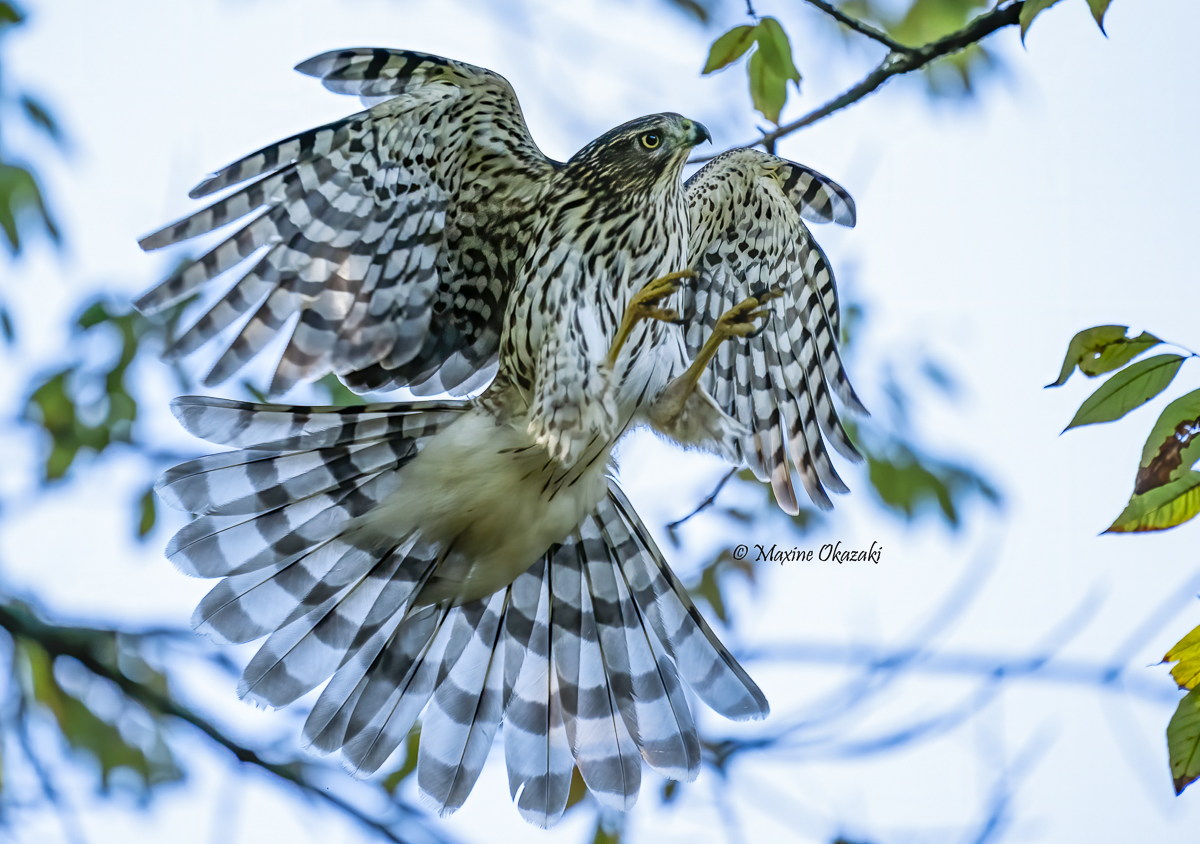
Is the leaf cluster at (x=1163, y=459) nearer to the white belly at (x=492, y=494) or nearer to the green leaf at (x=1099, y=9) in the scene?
the green leaf at (x=1099, y=9)

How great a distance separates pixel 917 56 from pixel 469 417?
54.5 inches

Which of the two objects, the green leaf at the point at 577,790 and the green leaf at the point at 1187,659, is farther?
the green leaf at the point at 577,790

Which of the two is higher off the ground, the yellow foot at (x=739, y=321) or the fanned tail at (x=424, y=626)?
the yellow foot at (x=739, y=321)

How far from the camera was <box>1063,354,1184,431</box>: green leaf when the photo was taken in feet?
6.11

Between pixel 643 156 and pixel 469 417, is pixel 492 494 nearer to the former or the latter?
pixel 469 417

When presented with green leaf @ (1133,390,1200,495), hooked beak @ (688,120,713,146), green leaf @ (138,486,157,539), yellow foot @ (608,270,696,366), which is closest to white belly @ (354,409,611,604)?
yellow foot @ (608,270,696,366)

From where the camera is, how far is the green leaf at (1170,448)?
5.87 ft

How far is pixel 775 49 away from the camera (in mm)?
2633

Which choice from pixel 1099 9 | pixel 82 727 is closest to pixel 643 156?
pixel 1099 9

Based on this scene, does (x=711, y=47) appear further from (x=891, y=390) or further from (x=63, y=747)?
(x=63, y=747)

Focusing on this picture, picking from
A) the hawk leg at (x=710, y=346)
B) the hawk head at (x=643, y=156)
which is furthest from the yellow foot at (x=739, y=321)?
the hawk head at (x=643, y=156)

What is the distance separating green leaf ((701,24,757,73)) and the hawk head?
30cm

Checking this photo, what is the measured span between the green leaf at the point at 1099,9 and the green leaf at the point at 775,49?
865mm

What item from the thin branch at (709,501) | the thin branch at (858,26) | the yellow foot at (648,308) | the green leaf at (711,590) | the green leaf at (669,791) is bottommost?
the green leaf at (669,791)
